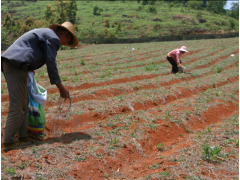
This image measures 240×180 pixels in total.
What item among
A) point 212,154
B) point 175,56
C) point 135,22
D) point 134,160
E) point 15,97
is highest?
point 135,22

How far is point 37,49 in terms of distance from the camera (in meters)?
3.62

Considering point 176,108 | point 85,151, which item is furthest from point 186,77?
point 85,151

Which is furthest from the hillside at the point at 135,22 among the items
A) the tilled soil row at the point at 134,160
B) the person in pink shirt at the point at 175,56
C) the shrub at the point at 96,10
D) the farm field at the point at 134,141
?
the tilled soil row at the point at 134,160

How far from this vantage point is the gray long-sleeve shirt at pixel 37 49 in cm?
345

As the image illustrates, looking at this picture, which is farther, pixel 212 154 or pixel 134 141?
pixel 134 141

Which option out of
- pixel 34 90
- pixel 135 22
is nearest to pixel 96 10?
pixel 135 22

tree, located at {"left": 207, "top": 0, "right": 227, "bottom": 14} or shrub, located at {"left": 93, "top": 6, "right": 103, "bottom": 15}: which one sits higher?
tree, located at {"left": 207, "top": 0, "right": 227, "bottom": 14}

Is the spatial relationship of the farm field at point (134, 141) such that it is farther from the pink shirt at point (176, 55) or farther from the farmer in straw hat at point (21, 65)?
the pink shirt at point (176, 55)

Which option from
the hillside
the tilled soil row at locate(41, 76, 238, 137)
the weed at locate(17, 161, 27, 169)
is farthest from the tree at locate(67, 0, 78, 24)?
the weed at locate(17, 161, 27, 169)

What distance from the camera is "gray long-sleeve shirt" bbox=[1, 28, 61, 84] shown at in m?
3.45

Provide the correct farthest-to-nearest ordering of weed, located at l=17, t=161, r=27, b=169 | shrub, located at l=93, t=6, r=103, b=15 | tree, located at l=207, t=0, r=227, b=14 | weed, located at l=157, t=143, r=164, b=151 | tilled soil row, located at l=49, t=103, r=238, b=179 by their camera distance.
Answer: tree, located at l=207, t=0, r=227, b=14 < shrub, located at l=93, t=6, r=103, b=15 < weed, located at l=157, t=143, r=164, b=151 < tilled soil row, located at l=49, t=103, r=238, b=179 < weed, located at l=17, t=161, r=27, b=169

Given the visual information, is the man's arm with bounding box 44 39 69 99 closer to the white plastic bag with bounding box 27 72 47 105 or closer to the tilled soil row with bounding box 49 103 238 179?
the white plastic bag with bounding box 27 72 47 105

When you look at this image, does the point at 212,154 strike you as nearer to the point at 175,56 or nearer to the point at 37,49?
the point at 37,49

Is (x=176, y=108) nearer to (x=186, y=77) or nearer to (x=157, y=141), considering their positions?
(x=157, y=141)
